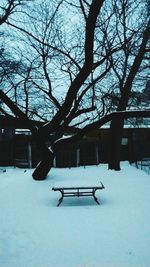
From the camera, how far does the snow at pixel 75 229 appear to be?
5.59 metres

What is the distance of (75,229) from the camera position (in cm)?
734

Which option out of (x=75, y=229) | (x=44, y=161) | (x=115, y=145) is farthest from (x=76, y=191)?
(x=115, y=145)

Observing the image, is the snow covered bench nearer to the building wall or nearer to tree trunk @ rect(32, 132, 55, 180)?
tree trunk @ rect(32, 132, 55, 180)

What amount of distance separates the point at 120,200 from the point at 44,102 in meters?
11.9

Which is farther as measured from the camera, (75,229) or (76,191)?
(76,191)

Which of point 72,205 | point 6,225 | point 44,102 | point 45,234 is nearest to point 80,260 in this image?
point 45,234

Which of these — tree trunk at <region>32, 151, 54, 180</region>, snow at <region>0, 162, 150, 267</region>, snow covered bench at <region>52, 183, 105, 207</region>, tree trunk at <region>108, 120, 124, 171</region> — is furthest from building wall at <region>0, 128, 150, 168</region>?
snow covered bench at <region>52, 183, 105, 207</region>

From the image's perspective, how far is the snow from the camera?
559 centimetres

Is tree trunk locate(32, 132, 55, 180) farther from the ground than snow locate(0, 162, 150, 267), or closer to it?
farther from the ground

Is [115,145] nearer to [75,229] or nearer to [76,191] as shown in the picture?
[76,191]

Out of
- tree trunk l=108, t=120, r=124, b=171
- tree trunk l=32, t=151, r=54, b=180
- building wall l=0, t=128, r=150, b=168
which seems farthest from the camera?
building wall l=0, t=128, r=150, b=168

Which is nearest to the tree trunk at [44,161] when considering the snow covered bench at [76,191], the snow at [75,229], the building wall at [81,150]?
the snow at [75,229]

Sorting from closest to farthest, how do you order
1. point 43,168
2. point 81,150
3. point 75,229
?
point 75,229 → point 43,168 → point 81,150

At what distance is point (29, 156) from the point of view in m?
24.8
